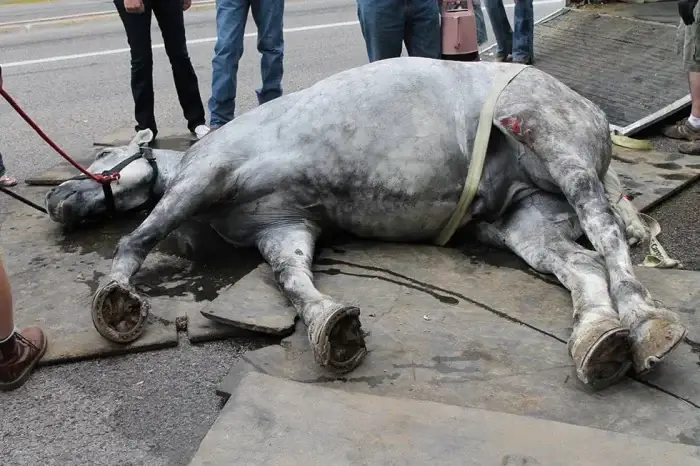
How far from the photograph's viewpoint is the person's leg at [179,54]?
17.0ft

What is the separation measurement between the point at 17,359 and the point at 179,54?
2.99 metres

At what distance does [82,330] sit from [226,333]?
0.57 meters

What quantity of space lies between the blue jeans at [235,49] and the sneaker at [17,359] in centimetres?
257

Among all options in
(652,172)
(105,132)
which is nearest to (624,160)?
(652,172)

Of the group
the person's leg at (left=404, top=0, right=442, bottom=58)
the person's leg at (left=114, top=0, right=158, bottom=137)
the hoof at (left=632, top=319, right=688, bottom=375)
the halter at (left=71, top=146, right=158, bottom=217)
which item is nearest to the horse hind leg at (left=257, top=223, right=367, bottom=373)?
the halter at (left=71, top=146, right=158, bottom=217)

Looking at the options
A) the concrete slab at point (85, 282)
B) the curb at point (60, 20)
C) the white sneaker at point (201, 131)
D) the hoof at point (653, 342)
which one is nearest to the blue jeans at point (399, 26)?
the white sneaker at point (201, 131)

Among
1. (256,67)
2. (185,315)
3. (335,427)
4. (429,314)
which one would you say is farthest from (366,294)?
(256,67)

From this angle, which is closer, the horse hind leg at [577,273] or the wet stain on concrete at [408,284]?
the horse hind leg at [577,273]

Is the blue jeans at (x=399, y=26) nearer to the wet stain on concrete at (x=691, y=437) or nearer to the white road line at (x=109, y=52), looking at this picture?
the wet stain on concrete at (x=691, y=437)

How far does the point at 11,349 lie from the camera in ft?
9.14

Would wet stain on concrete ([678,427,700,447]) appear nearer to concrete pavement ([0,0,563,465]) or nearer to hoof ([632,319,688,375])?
hoof ([632,319,688,375])

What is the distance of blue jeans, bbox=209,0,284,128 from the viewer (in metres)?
5.07

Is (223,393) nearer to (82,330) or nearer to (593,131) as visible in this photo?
(82,330)

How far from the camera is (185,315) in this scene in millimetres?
3146
